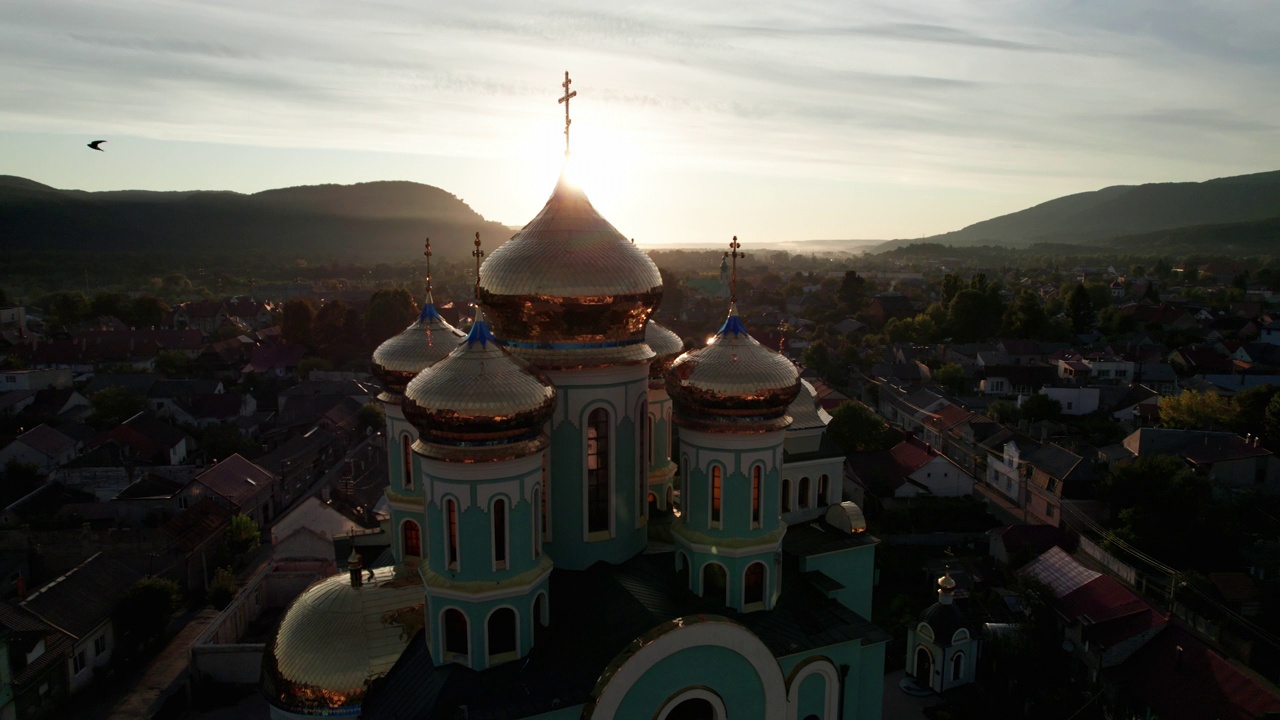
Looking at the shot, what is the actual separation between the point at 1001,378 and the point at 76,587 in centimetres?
4724

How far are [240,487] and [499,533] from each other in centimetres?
2124

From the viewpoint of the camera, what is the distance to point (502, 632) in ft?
31.9

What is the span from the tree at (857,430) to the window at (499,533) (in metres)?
26.0

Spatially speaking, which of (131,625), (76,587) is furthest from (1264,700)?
(76,587)

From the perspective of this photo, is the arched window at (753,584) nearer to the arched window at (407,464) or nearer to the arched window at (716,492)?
the arched window at (716,492)

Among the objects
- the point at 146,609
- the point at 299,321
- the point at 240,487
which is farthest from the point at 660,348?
the point at 299,321

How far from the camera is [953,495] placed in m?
30.8

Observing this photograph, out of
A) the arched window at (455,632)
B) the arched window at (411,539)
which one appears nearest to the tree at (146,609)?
the arched window at (411,539)

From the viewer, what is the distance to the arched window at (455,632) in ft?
31.6

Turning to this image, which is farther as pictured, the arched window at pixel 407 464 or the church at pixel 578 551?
the arched window at pixel 407 464

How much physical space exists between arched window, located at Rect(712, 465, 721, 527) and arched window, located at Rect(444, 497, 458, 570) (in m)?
3.60

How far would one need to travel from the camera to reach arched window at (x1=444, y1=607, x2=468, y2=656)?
964cm

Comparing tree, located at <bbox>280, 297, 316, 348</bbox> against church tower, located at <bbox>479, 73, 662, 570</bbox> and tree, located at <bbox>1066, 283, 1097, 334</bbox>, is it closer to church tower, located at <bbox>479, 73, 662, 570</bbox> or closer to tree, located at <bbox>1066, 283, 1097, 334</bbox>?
church tower, located at <bbox>479, 73, 662, 570</bbox>

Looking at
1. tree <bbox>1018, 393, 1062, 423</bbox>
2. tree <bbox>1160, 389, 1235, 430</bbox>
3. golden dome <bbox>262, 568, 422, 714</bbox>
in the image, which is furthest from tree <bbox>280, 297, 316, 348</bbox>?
tree <bbox>1160, 389, 1235, 430</bbox>
